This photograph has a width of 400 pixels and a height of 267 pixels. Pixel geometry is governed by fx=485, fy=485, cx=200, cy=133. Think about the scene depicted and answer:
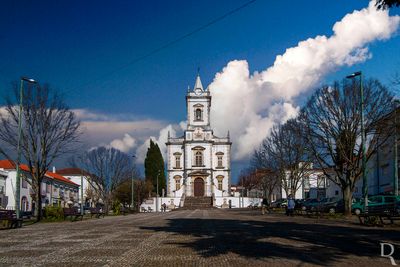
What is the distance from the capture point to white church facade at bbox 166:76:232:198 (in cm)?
8362

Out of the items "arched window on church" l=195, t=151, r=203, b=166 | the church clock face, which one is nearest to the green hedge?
"arched window on church" l=195, t=151, r=203, b=166

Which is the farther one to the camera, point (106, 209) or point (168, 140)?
point (168, 140)

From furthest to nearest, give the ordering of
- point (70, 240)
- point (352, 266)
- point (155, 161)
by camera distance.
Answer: point (155, 161) < point (70, 240) < point (352, 266)

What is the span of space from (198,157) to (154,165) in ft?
49.3

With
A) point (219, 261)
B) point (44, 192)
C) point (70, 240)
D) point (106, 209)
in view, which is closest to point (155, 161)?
point (44, 192)

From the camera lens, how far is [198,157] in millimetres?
85125

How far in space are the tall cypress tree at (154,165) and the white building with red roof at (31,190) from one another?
1507 centimetres

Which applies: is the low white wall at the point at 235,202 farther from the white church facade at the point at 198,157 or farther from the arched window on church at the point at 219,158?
the arched window on church at the point at 219,158

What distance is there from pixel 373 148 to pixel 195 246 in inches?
888

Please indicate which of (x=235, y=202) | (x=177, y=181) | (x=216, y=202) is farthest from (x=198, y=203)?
(x=177, y=181)

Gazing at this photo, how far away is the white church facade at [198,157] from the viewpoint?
83.6m

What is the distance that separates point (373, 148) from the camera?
32.8 metres

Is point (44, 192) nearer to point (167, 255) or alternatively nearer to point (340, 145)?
point (340, 145)

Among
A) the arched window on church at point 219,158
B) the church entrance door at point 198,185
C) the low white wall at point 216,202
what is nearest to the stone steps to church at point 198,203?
the low white wall at point 216,202
